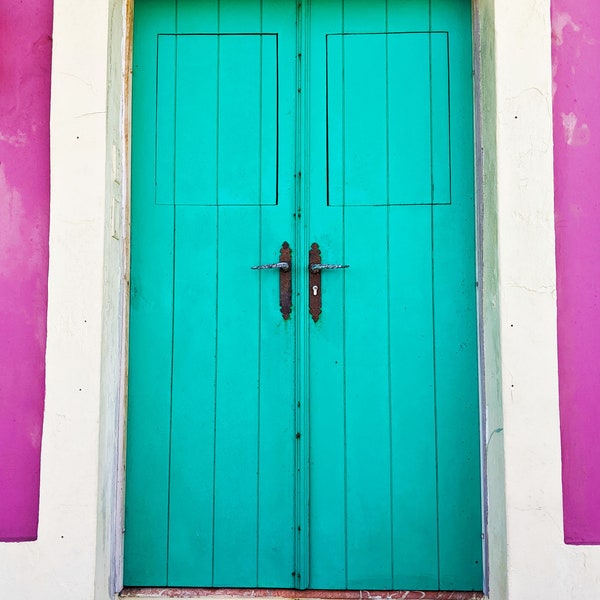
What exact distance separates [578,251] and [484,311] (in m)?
0.40

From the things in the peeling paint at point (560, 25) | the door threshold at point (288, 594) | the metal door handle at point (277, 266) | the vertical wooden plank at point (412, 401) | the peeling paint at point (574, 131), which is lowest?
the door threshold at point (288, 594)

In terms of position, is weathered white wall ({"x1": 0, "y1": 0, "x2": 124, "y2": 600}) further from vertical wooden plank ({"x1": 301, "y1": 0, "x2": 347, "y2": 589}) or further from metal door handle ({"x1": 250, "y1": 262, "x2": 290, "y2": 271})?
vertical wooden plank ({"x1": 301, "y1": 0, "x2": 347, "y2": 589})

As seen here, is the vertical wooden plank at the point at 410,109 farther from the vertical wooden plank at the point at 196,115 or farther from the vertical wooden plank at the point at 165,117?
the vertical wooden plank at the point at 165,117

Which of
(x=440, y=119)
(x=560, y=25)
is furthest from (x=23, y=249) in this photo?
(x=560, y=25)

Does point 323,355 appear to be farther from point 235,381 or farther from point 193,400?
point 193,400

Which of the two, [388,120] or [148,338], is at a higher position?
[388,120]

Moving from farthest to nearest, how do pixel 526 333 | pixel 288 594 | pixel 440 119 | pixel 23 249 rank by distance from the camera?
pixel 440 119
pixel 288 594
pixel 23 249
pixel 526 333

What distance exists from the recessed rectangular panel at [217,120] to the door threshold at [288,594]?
151 centimetres

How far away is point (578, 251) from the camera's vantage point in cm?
252

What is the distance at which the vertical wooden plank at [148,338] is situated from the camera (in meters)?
2.71

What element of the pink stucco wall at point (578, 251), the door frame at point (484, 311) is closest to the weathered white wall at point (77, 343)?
the door frame at point (484, 311)

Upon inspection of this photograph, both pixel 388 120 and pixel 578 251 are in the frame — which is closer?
pixel 578 251

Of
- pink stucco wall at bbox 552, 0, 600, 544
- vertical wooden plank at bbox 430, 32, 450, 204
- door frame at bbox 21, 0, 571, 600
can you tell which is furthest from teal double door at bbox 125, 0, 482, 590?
pink stucco wall at bbox 552, 0, 600, 544

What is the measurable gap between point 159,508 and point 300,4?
2.08 meters
